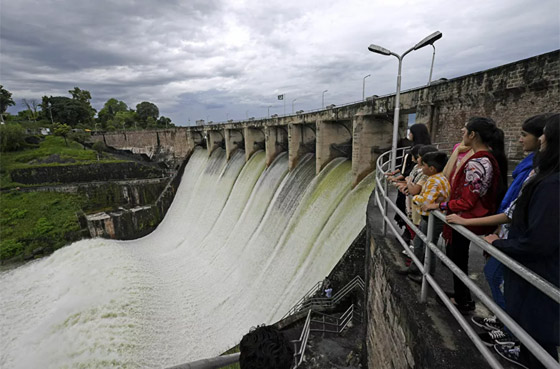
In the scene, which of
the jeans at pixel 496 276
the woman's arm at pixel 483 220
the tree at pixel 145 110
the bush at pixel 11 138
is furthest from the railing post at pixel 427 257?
the tree at pixel 145 110

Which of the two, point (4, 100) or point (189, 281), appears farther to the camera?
point (4, 100)

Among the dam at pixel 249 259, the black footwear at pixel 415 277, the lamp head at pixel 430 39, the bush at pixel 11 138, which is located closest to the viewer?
the black footwear at pixel 415 277

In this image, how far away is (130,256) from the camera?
53.1ft

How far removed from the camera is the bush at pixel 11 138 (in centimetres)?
3056

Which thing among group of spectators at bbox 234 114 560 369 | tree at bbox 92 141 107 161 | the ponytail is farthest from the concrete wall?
tree at bbox 92 141 107 161

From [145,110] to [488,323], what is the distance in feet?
233

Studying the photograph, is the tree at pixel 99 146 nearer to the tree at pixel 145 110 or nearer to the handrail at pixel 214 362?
the tree at pixel 145 110

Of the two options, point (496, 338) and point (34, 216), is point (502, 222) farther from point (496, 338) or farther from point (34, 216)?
point (34, 216)

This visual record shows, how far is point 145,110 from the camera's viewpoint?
62.1 metres

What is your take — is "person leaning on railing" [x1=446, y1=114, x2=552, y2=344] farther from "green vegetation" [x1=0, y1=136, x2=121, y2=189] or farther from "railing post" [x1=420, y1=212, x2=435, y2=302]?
"green vegetation" [x1=0, y1=136, x2=121, y2=189]

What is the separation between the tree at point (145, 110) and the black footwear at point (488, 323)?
228 feet

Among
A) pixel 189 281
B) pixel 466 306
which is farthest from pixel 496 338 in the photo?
pixel 189 281

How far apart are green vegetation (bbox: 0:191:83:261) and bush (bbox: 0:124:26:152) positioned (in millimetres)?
13174

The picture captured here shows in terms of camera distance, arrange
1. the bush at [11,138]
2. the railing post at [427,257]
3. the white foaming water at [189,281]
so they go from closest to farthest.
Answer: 1. the railing post at [427,257]
2. the white foaming water at [189,281]
3. the bush at [11,138]
